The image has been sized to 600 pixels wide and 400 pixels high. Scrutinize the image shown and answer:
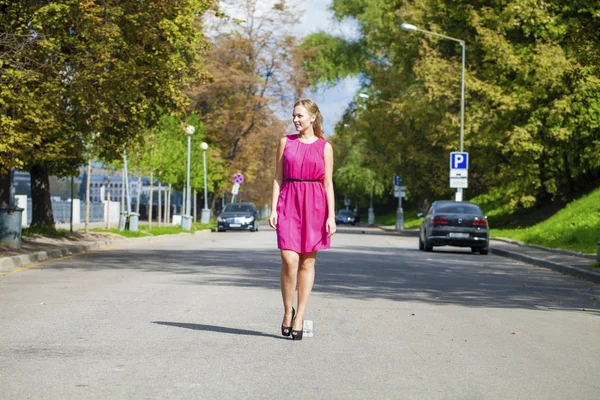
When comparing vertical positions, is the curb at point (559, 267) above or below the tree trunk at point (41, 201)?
below

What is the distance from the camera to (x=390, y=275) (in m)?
18.4

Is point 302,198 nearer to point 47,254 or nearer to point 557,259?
point 47,254

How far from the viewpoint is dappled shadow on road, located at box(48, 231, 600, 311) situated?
1420 centimetres

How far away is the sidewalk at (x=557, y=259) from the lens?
19477 mm

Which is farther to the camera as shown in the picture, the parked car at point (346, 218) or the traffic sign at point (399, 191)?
the parked car at point (346, 218)

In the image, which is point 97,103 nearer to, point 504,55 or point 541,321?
point 541,321

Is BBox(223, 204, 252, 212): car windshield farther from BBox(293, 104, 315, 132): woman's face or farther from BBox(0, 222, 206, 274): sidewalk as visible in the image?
BBox(293, 104, 315, 132): woman's face

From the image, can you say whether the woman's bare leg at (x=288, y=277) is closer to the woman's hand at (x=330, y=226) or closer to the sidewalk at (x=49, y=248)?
the woman's hand at (x=330, y=226)

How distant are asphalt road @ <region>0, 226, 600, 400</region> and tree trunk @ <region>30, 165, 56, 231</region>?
12.5 metres

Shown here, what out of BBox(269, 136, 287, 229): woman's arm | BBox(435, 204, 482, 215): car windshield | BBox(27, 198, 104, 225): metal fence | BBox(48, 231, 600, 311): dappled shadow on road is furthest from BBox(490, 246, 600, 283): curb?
BBox(27, 198, 104, 225): metal fence

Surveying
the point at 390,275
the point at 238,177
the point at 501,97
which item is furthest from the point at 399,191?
the point at 390,275

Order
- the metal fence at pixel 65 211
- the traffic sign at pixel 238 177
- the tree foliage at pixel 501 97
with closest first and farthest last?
1. the tree foliage at pixel 501 97
2. the metal fence at pixel 65 211
3. the traffic sign at pixel 238 177

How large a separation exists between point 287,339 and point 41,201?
864 inches

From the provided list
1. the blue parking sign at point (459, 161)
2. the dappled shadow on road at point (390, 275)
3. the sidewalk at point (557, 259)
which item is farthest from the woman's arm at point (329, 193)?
the blue parking sign at point (459, 161)
